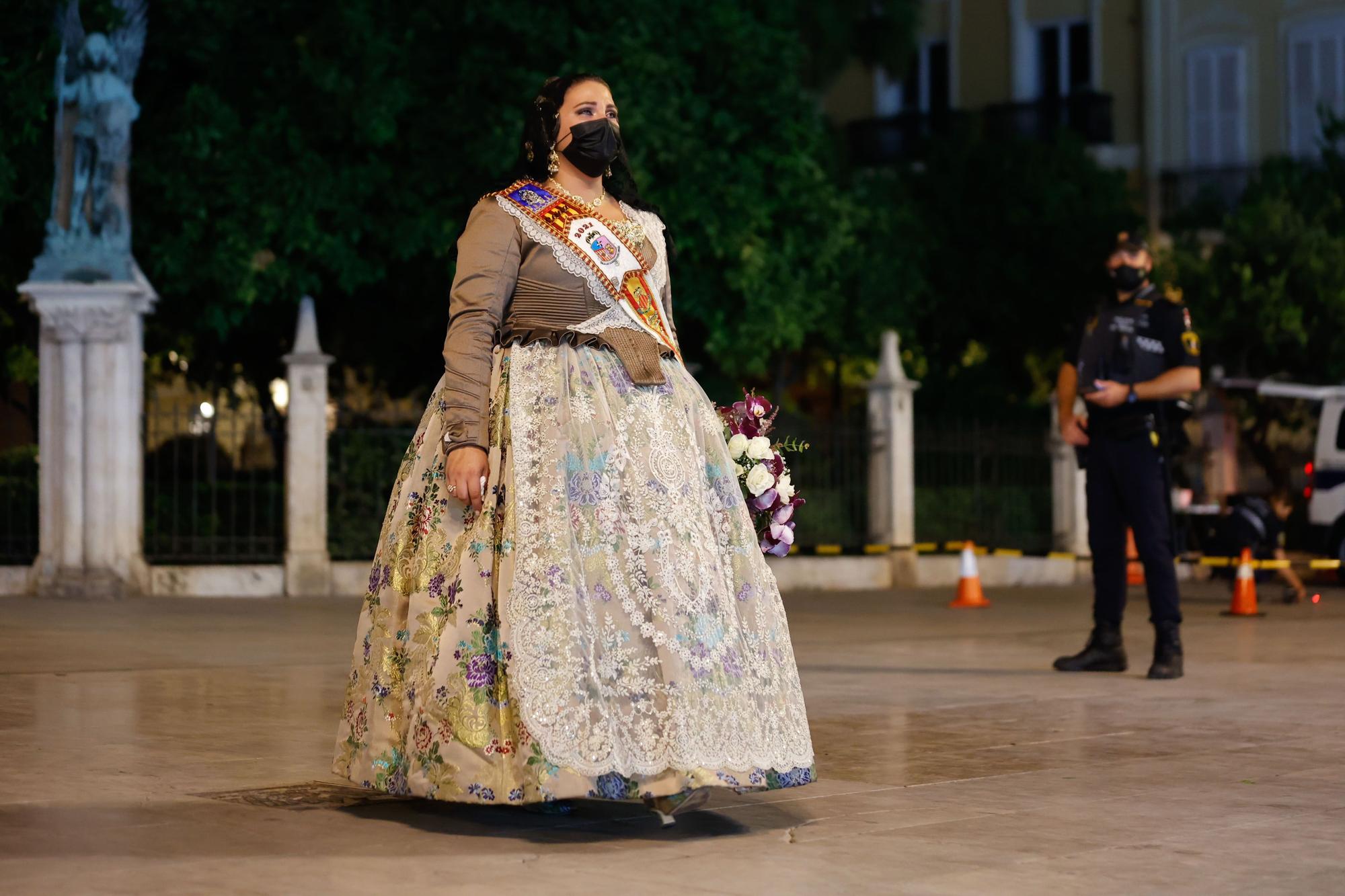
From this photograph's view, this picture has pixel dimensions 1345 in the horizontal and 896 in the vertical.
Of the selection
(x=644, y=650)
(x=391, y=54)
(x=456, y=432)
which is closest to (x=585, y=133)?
(x=456, y=432)

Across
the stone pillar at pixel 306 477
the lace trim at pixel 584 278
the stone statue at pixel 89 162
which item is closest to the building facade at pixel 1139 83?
the stone pillar at pixel 306 477

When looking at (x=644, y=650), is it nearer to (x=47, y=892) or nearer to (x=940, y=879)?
(x=940, y=879)

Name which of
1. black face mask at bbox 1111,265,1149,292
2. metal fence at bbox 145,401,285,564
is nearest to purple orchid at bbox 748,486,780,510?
black face mask at bbox 1111,265,1149,292

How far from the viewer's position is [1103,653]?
10.7 m

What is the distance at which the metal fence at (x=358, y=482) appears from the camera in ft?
60.2

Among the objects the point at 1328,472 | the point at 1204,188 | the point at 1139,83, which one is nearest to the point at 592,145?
the point at 1328,472

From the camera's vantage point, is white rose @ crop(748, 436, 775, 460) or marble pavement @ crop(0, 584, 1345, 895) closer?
marble pavement @ crop(0, 584, 1345, 895)

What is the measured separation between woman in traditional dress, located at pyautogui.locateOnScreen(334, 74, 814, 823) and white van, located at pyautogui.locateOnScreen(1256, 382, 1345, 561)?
16526mm

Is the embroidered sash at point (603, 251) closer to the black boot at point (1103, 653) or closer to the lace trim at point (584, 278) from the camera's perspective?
the lace trim at point (584, 278)

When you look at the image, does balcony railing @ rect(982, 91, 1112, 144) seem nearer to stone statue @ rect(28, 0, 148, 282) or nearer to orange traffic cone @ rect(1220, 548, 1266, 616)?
orange traffic cone @ rect(1220, 548, 1266, 616)

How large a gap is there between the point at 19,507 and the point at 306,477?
2361mm

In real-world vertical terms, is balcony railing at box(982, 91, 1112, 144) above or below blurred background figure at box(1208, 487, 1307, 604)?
above

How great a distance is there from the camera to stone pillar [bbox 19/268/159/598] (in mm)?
16719

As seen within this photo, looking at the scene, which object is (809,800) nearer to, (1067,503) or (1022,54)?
(1067,503)
